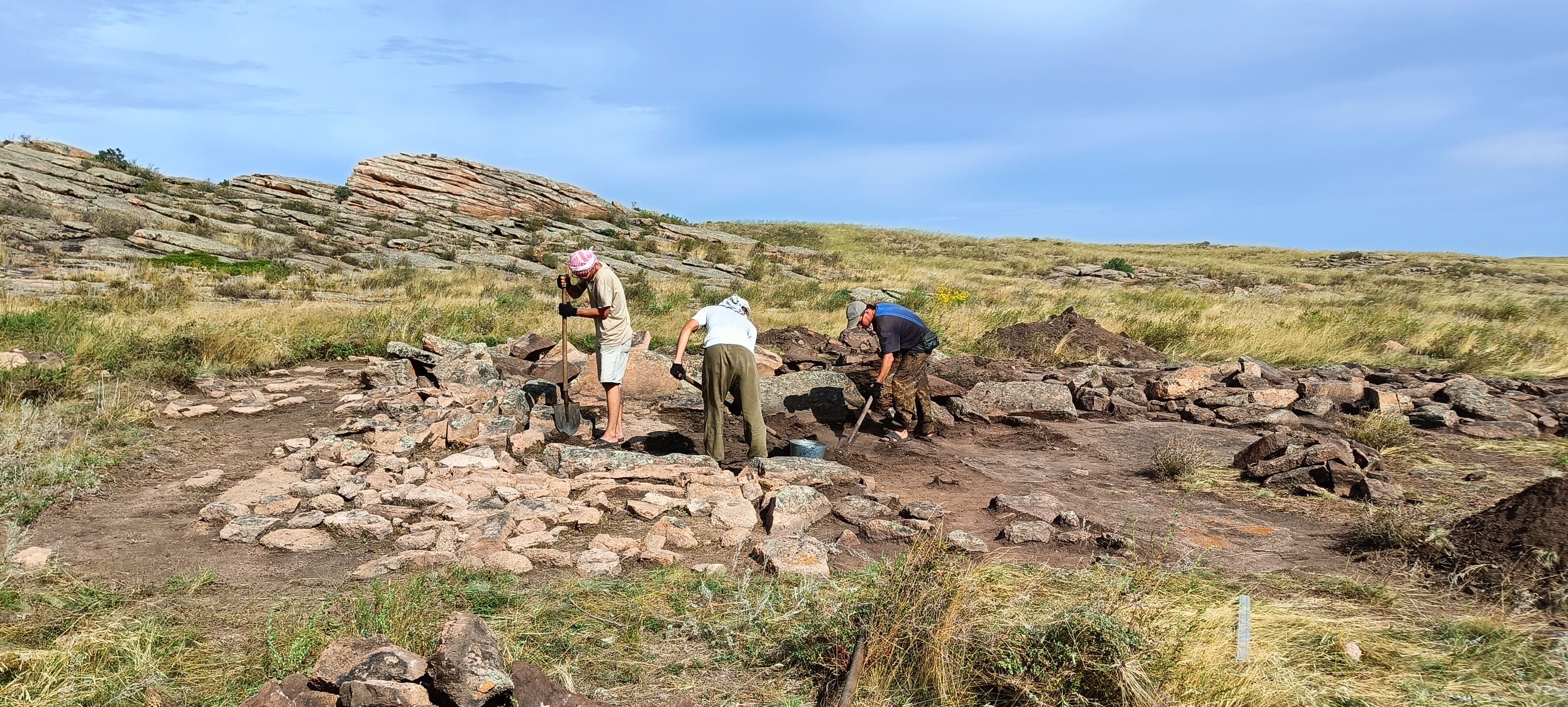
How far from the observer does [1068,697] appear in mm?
2967

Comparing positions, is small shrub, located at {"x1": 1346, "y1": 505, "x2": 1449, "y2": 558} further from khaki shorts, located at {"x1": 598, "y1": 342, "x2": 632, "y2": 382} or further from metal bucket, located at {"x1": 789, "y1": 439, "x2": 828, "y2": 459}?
khaki shorts, located at {"x1": 598, "y1": 342, "x2": 632, "y2": 382}

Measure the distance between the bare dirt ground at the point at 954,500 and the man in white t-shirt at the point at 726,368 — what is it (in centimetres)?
88

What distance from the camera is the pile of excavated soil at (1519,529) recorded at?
4.12 meters

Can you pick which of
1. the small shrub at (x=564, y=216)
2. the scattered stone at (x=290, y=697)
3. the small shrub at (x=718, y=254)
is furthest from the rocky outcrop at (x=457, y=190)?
the scattered stone at (x=290, y=697)

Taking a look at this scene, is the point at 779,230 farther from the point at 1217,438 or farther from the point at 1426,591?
the point at 1426,591

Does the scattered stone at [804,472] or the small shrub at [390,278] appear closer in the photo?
the scattered stone at [804,472]

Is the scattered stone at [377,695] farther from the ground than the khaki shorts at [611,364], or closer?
closer

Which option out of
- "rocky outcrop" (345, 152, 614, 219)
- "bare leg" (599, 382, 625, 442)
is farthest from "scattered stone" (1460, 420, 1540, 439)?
"rocky outcrop" (345, 152, 614, 219)

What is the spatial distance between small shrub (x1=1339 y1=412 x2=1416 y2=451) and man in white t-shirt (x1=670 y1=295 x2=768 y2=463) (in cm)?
553

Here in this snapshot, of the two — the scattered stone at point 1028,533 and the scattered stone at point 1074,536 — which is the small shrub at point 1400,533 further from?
the scattered stone at point 1028,533

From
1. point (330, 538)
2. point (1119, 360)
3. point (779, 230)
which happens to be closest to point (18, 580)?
point (330, 538)

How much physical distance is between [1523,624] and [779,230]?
4979 centimetres

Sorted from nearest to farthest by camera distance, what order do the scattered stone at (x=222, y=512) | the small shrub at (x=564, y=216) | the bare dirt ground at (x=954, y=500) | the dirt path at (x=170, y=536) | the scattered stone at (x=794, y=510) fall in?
the dirt path at (x=170, y=536) < the bare dirt ground at (x=954, y=500) < the scattered stone at (x=222, y=512) < the scattered stone at (x=794, y=510) < the small shrub at (x=564, y=216)

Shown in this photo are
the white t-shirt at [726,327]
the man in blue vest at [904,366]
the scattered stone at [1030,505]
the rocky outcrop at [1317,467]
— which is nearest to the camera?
the scattered stone at [1030,505]
